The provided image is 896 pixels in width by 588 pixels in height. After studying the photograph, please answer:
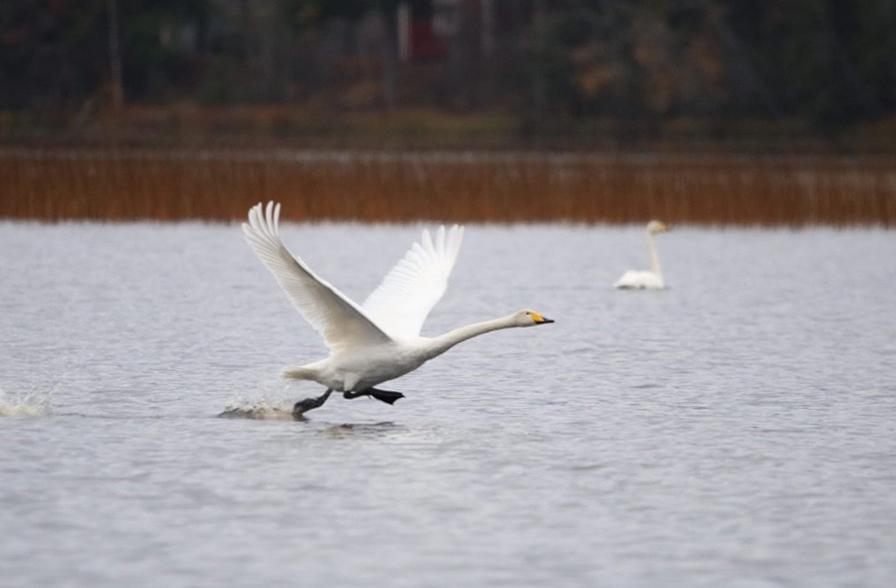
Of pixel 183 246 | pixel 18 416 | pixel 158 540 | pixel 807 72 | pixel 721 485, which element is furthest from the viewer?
pixel 807 72

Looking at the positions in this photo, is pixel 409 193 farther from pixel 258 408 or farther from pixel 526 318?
pixel 526 318

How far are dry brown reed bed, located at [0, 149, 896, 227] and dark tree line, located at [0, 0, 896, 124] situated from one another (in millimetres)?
21463

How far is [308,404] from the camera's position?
1102 centimetres

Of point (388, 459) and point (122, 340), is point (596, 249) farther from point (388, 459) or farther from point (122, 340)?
point (388, 459)

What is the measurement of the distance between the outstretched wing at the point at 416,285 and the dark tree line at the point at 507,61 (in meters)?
37.2

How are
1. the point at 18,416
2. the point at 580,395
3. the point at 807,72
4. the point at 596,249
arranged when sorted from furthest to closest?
the point at 807,72, the point at 596,249, the point at 580,395, the point at 18,416

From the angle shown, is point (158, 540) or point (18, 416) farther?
point (18, 416)

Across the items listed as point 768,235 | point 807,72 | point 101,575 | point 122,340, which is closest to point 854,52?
point 807,72

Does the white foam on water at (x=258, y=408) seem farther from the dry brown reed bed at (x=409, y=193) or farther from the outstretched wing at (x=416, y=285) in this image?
the dry brown reed bed at (x=409, y=193)

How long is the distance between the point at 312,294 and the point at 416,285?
1.27 metres

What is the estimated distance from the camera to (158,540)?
7.65 metres

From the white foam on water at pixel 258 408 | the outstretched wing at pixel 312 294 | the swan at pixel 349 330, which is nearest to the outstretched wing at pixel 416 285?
the swan at pixel 349 330

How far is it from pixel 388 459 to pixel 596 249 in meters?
17.4

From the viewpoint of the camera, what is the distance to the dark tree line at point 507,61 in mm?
50750
